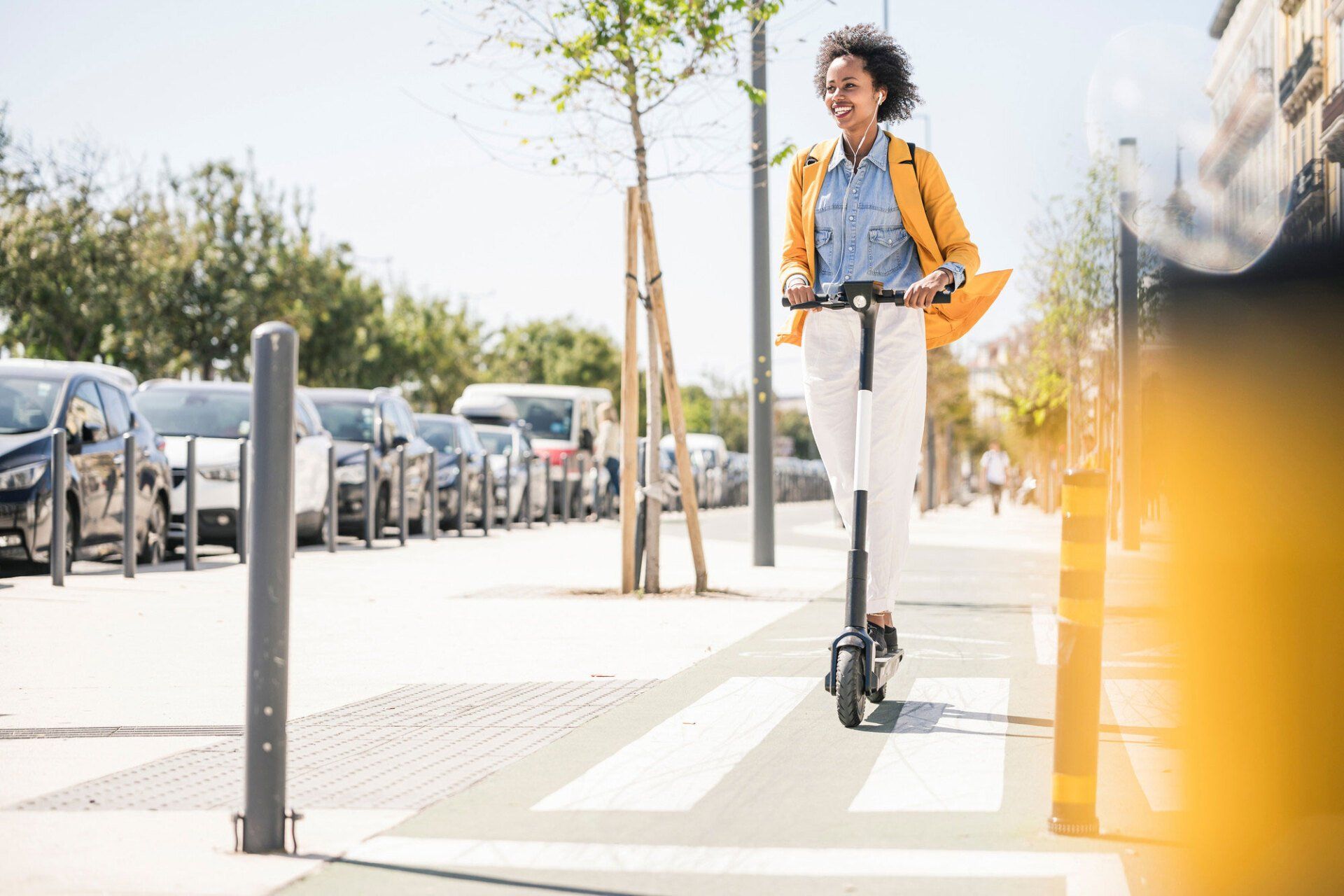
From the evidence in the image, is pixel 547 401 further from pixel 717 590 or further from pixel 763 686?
pixel 763 686

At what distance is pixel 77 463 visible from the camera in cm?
1205

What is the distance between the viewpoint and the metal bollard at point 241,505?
1410 cm

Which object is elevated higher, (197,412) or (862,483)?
(197,412)

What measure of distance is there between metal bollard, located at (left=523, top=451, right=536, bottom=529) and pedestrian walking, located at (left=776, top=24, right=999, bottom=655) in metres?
18.1

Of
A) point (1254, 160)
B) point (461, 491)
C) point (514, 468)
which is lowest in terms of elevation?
point (461, 491)

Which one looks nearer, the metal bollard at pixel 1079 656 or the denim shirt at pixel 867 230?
the metal bollard at pixel 1079 656

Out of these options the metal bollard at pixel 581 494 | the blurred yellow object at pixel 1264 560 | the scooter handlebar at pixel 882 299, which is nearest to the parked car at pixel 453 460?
the metal bollard at pixel 581 494

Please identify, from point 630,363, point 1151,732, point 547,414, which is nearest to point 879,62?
point 1151,732

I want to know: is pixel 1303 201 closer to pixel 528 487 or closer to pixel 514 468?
pixel 528 487

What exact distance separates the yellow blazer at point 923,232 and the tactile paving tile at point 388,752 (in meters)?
1.64

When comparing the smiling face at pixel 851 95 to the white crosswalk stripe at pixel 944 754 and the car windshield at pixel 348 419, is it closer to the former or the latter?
the white crosswalk stripe at pixel 944 754

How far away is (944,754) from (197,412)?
41.1 ft

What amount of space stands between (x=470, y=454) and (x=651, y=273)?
39.8 ft

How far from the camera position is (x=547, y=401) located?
3241 centimetres
